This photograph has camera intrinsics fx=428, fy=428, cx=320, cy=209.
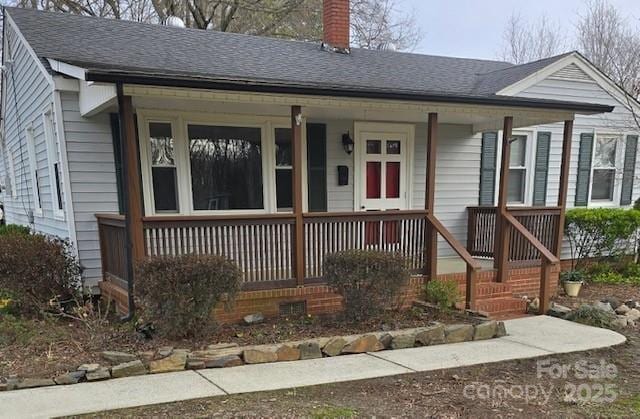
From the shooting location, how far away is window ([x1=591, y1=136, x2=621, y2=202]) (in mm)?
8648

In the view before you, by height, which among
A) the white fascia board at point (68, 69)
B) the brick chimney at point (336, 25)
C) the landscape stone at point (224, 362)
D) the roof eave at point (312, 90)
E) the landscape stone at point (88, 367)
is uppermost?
the brick chimney at point (336, 25)

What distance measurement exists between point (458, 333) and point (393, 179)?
11.5 feet

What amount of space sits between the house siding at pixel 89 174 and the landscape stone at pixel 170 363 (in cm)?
264

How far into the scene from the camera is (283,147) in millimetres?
6793

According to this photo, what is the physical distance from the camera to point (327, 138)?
7086 mm

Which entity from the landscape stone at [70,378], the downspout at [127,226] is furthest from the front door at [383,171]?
the landscape stone at [70,378]

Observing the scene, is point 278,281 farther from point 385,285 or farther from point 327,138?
point 327,138

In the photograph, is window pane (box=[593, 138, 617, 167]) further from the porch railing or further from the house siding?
the house siding

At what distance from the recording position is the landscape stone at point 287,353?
13.3 ft

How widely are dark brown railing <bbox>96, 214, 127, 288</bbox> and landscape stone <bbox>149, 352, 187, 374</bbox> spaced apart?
5.18 ft

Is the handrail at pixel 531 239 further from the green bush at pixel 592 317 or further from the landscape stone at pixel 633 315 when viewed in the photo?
the landscape stone at pixel 633 315

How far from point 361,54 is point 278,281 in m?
5.45

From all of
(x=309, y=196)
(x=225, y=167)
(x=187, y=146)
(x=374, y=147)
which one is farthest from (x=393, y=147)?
(x=187, y=146)

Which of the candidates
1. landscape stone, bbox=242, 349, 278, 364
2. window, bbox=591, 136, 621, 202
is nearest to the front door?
landscape stone, bbox=242, 349, 278, 364
